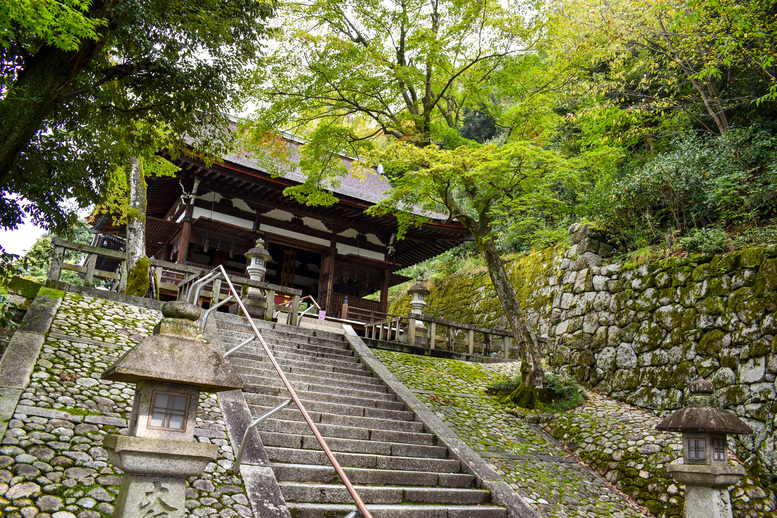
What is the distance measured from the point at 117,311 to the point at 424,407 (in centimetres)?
531

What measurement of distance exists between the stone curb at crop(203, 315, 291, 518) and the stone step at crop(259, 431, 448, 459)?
37cm

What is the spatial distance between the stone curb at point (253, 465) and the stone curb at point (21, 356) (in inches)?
76.5

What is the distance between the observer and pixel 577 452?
7742mm

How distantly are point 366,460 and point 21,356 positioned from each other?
3.99 meters

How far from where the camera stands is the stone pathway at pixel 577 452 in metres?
6.11

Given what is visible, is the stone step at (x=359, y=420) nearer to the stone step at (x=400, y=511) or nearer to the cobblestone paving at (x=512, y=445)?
the cobblestone paving at (x=512, y=445)

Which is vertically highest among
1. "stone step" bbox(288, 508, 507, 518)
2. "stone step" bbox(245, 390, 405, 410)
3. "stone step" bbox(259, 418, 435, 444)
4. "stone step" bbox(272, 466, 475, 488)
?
"stone step" bbox(245, 390, 405, 410)

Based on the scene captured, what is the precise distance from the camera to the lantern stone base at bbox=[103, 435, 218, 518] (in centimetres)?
294

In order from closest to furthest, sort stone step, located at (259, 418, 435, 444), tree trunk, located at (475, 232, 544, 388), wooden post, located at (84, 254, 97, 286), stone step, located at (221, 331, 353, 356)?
stone step, located at (259, 418, 435, 444)
stone step, located at (221, 331, 353, 356)
wooden post, located at (84, 254, 97, 286)
tree trunk, located at (475, 232, 544, 388)

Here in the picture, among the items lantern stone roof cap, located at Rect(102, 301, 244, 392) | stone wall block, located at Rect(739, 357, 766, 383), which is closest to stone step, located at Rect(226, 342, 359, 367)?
lantern stone roof cap, located at Rect(102, 301, 244, 392)

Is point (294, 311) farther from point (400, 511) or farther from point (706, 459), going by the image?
point (706, 459)

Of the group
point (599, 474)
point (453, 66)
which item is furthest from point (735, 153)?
point (599, 474)

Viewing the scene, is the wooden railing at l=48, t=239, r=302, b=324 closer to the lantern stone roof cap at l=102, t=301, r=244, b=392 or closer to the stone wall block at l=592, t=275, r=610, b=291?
the lantern stone roof cap at l=102, t=301, r=244, b=392

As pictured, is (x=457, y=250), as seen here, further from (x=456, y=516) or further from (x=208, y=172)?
(x=456, y=516)
